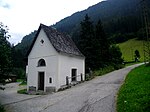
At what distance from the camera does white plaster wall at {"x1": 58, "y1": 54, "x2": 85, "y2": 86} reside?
1001 inches

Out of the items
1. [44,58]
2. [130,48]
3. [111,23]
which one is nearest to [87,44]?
[44,58]

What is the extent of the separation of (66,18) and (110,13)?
2655 cm

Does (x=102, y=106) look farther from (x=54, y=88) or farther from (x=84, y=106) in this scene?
(x=54, y=88)

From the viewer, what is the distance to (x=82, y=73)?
30.5 m

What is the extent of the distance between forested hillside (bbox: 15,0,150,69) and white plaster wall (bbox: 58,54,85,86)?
48042 mm

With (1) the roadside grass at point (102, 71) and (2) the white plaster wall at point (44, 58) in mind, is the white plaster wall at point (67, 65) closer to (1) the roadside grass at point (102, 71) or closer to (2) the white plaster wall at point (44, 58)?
(2) the white plaster wall at point (44, 58)

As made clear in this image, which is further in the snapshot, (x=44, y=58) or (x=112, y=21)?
(x=112, y=21)

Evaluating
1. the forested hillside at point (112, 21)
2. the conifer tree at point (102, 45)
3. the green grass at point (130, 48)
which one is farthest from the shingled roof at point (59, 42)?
the forested hillside at point (112, 21)

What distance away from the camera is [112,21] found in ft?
357

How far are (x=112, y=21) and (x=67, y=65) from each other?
86.1m

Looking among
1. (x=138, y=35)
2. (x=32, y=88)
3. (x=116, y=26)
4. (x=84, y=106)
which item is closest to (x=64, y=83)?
(x=32, y=88)

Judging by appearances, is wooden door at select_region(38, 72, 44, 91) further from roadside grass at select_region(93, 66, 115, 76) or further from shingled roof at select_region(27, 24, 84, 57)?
roadside grass at select_region(93, 66, 115, 76)

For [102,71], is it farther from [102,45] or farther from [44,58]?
[44,58]

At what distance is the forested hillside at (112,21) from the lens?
98625 millimetres
